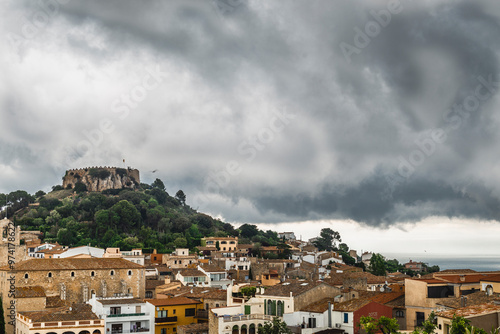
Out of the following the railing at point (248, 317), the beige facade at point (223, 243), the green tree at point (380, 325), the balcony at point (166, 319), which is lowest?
the balcony at point (166, 319)

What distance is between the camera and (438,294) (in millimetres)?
46031

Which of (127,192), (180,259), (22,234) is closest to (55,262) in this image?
(180,259)

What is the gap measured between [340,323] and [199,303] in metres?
18.5

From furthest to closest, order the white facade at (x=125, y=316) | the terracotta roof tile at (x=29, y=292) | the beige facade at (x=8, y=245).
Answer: the beige facade at (x=8, y=245) < the terracotta roof tile at (x=29, y=292) < the white facade at (x=125, y=316)

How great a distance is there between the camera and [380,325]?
4259 centimetres

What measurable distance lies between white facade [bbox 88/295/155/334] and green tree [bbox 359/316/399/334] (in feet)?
76.5

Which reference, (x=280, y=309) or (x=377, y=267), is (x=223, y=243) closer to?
(x=377, y=267)

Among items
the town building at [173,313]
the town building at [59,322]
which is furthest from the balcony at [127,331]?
the town building at [173,313]

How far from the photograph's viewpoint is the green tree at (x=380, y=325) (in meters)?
40.1

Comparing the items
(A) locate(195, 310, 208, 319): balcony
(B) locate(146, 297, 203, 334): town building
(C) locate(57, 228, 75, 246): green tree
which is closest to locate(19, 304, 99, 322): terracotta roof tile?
(B) locate(146, 297, 203, 334): town building

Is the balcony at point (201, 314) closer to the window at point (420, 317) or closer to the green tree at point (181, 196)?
the window at point (420, 317)

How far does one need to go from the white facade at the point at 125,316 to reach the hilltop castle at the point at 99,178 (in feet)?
433

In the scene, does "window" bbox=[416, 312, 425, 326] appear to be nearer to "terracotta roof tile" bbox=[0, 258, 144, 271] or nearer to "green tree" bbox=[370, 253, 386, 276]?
"terracotta roof tile" bbox=[0, 258, 144, 271]

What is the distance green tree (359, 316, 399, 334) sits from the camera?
40.1 metres
